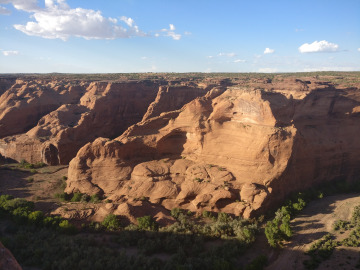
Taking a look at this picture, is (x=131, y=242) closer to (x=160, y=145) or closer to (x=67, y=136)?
(x=160, y=145)

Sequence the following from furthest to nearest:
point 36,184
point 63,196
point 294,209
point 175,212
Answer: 1. point 36,184
2. point 63,196
3. point 294,209
4. point 175,212

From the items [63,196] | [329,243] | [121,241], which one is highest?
[329,243]

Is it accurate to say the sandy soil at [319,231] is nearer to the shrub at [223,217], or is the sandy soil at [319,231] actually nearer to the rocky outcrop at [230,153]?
the rocky outcrop at [230,153]

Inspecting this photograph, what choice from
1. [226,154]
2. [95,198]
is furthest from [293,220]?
[95,198]

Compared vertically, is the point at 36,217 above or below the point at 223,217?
above

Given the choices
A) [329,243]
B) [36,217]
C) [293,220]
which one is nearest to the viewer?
[329,243]

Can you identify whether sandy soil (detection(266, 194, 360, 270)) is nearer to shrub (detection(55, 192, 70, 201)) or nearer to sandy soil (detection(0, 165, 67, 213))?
sandy soil (detection(0, 165, 67, 213))

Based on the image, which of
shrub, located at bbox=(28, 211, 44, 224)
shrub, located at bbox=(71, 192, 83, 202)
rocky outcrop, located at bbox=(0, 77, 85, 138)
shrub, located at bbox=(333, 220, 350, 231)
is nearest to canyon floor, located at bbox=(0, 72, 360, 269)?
shrub, located at bbox=(71, 192, 83, 202)

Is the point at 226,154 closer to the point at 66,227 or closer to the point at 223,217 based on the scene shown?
the point at 223,217

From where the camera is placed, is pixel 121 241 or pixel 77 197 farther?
pixel 77 197
